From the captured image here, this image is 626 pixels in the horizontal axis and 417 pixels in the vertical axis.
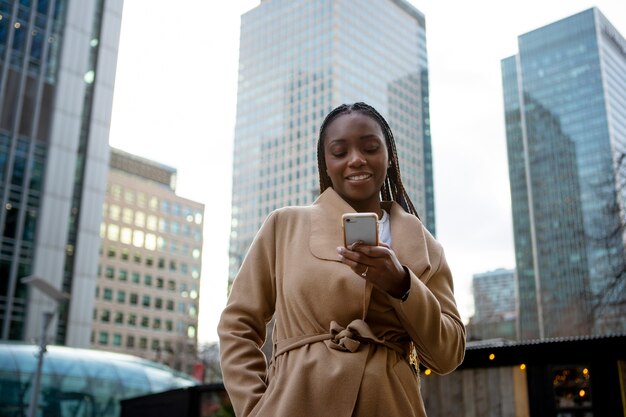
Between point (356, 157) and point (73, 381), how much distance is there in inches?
1062

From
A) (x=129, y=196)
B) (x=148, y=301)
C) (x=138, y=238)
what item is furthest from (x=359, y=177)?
(x=129, y=196)

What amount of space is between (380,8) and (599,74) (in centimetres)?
3802

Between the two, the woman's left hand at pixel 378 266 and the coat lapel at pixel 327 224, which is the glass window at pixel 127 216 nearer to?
the coat lapel at pixel 327 224

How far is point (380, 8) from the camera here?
115m

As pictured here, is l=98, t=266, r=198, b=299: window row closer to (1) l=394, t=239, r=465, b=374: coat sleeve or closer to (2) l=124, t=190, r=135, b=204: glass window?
(2) l=124, t=190, r=135, b=204: glass window

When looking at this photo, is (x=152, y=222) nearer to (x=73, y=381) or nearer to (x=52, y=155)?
(x=52, y=155)

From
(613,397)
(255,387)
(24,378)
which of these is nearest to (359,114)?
(255,387)

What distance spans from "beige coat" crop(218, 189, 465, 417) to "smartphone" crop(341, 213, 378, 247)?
8.9 inches

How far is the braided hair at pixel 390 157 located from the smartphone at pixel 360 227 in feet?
2.13

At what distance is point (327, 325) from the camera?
76.9 inches

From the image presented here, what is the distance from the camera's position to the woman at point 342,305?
1.82m

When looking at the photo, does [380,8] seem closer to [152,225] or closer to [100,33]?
[152,225]

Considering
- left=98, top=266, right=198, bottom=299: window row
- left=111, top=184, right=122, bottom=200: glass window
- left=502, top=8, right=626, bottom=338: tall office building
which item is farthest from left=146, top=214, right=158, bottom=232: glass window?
left=502, top=8, right=626, bottom=338: tall office building

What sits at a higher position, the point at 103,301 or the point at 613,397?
the point at 103,301
